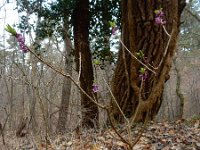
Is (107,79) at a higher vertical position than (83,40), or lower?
lower

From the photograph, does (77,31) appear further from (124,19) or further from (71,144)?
(71,144)

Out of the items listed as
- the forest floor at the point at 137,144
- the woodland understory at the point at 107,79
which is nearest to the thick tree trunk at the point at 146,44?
the woodland understory at the point at 107,79

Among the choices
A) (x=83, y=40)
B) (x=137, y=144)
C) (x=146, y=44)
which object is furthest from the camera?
(x=83, y=40)

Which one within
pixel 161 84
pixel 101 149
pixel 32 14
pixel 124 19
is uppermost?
pixel 32 14

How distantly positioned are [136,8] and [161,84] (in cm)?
137

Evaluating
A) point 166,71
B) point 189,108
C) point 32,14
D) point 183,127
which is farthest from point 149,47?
point 189,108

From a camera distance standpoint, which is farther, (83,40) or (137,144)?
(83,40)

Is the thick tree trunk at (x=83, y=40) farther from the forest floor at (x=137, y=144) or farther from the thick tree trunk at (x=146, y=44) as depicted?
the forest floor at (x=137, y=144)

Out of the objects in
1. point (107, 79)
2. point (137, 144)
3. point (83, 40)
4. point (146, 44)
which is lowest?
point (137, 144)

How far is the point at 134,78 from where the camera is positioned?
614cm

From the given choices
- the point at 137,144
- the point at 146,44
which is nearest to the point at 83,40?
the point at 146,44

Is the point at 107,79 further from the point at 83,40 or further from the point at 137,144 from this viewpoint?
the point at 83,40

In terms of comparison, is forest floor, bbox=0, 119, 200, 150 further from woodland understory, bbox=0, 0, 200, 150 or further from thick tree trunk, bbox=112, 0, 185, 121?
thick tree trunk, bbox=112, 0, 185, 121

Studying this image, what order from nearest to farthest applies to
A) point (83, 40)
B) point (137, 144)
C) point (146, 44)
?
1. point (137, 144)
2. point (146, 44)
3. point (83, 40)
